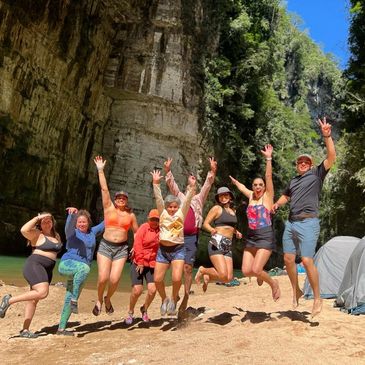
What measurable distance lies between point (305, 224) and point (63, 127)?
20791mm

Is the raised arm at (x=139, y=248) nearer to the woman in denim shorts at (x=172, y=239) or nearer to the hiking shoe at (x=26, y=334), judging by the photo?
the woman in denim shorts at (x=172, y=239)

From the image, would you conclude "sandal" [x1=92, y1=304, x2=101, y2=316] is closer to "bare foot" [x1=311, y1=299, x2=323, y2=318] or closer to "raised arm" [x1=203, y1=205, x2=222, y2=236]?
"raised arm" [x1=203, y1=205, x2=222, y2=236]

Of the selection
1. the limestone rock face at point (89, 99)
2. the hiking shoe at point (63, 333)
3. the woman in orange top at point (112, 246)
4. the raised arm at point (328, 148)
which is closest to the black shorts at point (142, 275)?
the woman in orange top at point (112, 246)

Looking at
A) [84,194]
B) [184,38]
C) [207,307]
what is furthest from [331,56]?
[207,307]

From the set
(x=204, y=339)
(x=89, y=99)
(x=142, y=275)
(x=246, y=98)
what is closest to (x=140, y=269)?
(x=142, y=275)

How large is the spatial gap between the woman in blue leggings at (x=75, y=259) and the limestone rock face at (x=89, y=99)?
52.2ft

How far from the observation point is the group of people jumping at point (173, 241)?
5.42 m

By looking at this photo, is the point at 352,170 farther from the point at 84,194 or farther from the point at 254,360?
the point at 254,360

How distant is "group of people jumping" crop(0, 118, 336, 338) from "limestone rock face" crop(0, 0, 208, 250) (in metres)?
16.1

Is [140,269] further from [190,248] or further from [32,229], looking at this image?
[32,229]

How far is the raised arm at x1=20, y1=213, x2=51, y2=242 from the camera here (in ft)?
18.3

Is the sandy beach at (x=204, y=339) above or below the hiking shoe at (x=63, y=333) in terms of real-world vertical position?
above

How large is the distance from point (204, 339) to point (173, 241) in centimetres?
126

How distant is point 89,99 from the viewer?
2603 centimetres
